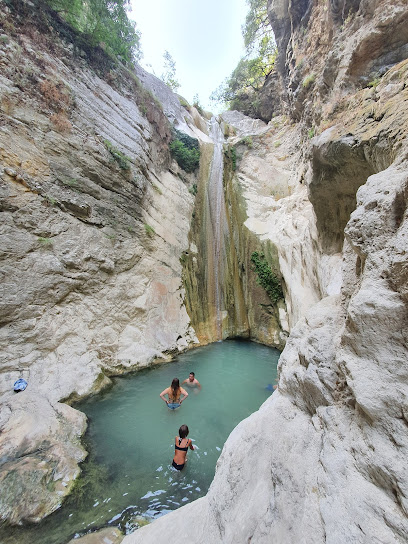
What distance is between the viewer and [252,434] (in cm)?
252

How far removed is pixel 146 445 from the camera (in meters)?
4.70

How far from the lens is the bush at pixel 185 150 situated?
14000 mm

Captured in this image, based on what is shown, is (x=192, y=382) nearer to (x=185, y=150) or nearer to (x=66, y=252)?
(x=66, y=252)

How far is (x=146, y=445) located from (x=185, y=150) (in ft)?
45.8

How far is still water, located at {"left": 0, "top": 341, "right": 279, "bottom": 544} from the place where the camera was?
3.27 meters

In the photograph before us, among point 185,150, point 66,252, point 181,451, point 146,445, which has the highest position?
point 185,150

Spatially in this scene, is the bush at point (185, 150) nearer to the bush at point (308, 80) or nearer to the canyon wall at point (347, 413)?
the bush at point (308, 80)

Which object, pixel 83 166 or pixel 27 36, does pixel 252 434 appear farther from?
pixel 27 36

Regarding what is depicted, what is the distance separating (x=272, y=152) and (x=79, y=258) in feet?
42.7

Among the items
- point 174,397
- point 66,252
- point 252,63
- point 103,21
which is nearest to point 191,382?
point 174,397

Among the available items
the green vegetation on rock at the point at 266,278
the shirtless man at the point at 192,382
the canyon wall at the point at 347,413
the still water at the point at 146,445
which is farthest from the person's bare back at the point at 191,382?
the green vegetation on rock at the point at 266,278

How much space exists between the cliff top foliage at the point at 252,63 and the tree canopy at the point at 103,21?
10689mm

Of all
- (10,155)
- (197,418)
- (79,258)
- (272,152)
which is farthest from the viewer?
(272,152)

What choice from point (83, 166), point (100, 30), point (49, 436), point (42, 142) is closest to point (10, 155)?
point (42, 142)
